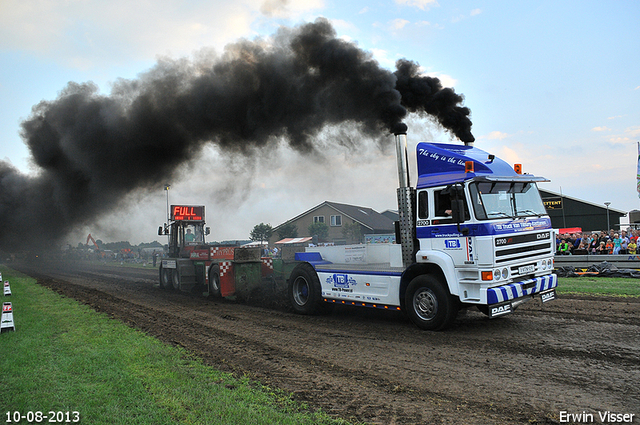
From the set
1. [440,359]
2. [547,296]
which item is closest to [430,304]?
[440,359]

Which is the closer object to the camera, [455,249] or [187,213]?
[455,249]

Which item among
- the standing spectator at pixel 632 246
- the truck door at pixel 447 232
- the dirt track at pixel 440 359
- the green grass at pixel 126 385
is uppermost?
the truck door at pixel 447 232

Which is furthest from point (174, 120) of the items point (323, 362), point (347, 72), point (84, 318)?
point (323, 362)

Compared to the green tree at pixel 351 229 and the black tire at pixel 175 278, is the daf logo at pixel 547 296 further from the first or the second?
the green tree at pixel 351 229

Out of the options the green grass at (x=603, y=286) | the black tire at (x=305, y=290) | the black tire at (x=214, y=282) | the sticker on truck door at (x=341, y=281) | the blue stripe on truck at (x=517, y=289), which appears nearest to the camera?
the blue stripe on truck at (x=517, y=289)

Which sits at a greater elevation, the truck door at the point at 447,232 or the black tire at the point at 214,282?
the truck door at the point at 447,232

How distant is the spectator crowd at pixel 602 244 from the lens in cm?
1786

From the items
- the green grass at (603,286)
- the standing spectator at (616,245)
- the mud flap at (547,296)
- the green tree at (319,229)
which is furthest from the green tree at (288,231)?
the mud flap at (547,296)

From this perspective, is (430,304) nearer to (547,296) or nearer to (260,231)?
(547,296)

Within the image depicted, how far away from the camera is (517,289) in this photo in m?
7.19

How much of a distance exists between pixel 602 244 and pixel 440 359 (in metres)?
16.3

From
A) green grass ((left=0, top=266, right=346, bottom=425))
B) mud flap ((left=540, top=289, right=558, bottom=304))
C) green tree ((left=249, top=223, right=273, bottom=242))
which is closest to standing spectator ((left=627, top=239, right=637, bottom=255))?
mud flap ((left=540, top=289, right=558, bottom=304))

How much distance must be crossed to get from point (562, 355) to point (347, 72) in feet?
31.6

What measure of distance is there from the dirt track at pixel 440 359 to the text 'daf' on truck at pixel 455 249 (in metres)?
0.63
